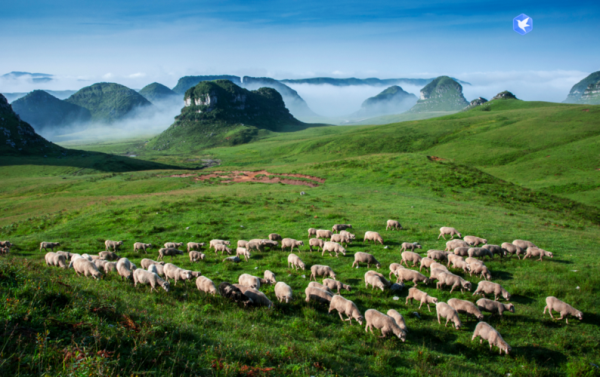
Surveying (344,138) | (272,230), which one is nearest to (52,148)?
(344,138)

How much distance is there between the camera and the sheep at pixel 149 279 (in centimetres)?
1290

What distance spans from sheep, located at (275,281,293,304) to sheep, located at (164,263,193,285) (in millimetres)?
4955

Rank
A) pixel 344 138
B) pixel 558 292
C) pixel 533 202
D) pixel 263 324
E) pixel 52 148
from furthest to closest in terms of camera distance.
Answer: pixel 52 148 → pixel 344 138 → pixel 533 202 → pixel 558 292 → pixel 263 324

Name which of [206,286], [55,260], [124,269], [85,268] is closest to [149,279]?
Answer: [124,269]

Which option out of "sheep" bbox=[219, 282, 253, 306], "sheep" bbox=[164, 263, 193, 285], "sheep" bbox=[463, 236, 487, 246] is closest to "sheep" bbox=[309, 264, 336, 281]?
"sheep" bbox=[219, 282, 253, 306]

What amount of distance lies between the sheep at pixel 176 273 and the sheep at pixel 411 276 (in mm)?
10563

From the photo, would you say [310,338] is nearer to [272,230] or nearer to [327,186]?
[272,230]

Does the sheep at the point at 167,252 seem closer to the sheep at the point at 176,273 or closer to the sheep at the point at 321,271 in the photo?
the sheep at the point at 176,273

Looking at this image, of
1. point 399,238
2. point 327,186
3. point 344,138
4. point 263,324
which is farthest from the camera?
point 344,138

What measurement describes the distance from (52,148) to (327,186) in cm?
15208

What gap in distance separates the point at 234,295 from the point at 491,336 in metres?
9.28

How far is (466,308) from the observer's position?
11500mm

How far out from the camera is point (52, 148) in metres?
138

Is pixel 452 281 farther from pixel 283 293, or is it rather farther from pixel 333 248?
pixel 283 293
